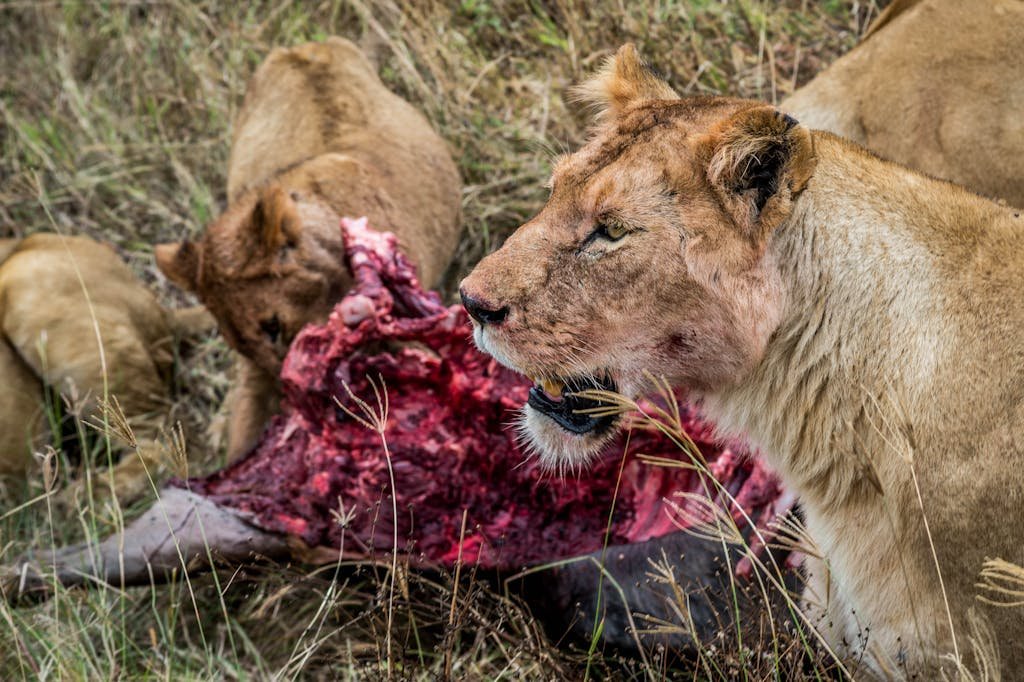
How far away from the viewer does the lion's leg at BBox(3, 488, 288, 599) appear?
2.87 m

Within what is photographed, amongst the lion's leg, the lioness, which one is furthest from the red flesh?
the lioness

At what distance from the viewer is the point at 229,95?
563 cm

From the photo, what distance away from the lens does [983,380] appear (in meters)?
1.98

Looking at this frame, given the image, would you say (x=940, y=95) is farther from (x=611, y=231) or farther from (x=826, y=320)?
(x=611, y=231)

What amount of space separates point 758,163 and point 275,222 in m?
2.04

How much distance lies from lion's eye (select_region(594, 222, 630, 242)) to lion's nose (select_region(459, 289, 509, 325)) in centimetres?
21

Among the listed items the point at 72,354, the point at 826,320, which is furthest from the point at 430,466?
the point at 72,354

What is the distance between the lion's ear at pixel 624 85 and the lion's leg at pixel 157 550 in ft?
4.30

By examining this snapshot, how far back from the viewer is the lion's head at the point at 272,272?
3.69 meters

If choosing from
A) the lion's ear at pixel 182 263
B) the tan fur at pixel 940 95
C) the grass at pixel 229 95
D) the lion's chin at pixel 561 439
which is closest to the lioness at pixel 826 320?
the lion's chin at pixel 561 439

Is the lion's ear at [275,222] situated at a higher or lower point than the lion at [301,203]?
higher

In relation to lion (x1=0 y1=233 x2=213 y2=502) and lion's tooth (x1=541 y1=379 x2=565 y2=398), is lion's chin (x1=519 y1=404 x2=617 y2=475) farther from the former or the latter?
lion (x1=0 y1=233 x2=213 y2=502)

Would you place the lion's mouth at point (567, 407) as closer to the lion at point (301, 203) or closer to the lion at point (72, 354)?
the lion at point (301, 203)

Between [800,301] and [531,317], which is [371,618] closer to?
[531,317]
